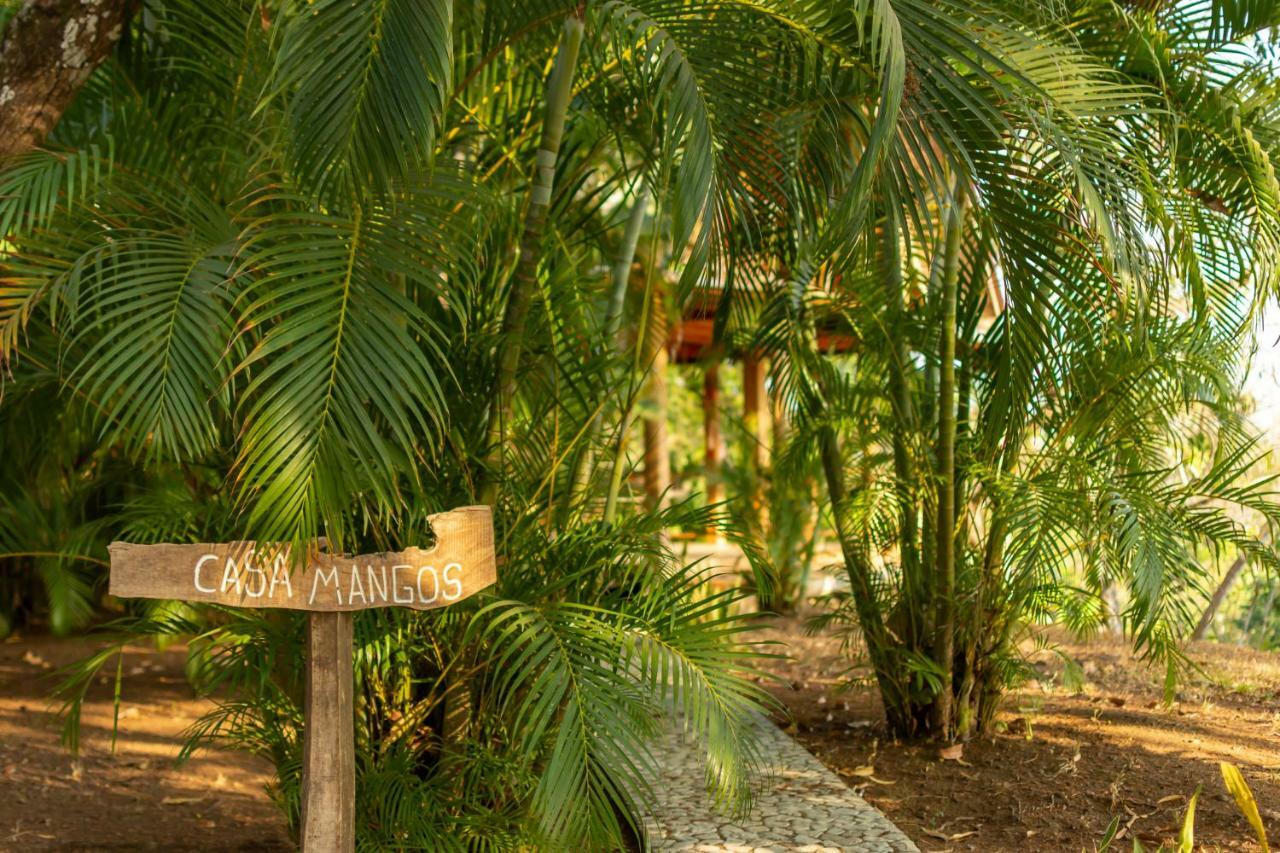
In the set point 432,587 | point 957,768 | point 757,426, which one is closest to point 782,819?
point 957,768

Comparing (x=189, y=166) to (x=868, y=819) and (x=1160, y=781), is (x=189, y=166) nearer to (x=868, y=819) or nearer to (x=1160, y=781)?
(x=868, y=819)

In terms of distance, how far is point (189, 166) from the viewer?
3793 millimetres

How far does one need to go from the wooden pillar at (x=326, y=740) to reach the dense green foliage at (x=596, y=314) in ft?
0.93

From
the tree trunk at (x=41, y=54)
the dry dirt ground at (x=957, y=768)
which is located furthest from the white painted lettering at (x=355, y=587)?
the tree trunk at (x=41, y=54)

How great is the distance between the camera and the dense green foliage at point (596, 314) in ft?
8.59

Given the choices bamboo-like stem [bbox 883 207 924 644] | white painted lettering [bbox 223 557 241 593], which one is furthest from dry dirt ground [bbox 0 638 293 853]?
bamboo-like stem [bbox 883 207 924 644]

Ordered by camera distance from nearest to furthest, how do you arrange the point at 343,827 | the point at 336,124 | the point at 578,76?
the point at 336,124 → the point at 343,827 → the point at 578,76

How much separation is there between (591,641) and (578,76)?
73.2 inches

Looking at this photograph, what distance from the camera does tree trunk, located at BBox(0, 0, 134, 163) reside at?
344 cm

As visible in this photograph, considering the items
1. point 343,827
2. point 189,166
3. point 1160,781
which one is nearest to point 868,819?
point 1160,781

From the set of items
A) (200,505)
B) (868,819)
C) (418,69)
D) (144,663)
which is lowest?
(868,819)

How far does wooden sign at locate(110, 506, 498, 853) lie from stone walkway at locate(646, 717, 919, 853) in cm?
86

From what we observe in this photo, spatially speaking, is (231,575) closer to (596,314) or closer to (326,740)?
(326,740)

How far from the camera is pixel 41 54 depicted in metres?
3.46
